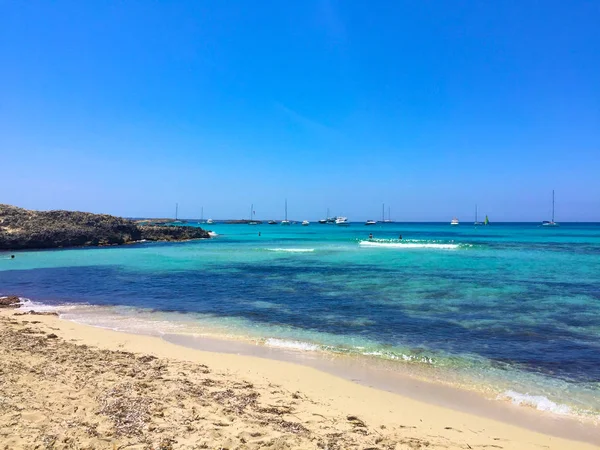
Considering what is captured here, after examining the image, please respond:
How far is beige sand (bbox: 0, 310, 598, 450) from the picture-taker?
458 cm

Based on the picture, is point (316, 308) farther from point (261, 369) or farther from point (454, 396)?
point (454, 396)

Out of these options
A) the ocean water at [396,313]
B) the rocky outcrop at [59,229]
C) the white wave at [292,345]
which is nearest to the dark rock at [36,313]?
the ocean water at [396,313]

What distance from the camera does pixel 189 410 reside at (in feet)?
17.6

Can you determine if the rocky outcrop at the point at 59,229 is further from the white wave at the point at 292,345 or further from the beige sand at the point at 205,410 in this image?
the white wave at the point at 292,345

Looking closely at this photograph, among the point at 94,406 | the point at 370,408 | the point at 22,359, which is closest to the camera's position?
the point at 94,406

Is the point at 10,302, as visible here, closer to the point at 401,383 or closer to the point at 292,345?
the point at 292,345

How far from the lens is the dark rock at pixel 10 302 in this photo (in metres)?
13.3

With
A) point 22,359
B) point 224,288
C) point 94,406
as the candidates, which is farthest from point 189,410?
point 224,288

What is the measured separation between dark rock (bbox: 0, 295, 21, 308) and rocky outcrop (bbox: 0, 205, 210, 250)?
1230 inches

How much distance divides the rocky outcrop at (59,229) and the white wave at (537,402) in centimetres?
4621

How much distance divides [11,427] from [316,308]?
9588mm

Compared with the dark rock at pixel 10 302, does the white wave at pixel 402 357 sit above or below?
below

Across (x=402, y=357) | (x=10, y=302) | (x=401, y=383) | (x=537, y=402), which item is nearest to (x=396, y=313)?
(x=402, y=357)

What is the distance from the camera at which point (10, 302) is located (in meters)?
13.7
